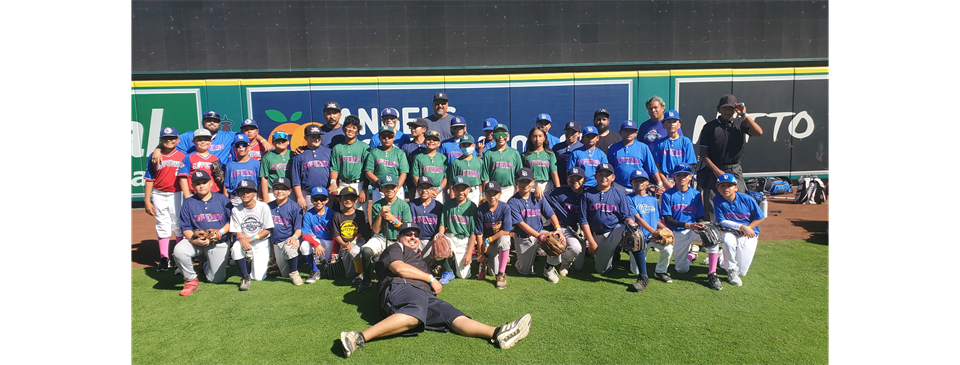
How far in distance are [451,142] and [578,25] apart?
4.38 meters

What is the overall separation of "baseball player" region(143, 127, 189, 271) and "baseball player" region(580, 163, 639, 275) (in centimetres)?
502

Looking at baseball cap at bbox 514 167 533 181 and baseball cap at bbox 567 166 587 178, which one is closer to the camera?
baseball cap at bbox 514 167 533 181

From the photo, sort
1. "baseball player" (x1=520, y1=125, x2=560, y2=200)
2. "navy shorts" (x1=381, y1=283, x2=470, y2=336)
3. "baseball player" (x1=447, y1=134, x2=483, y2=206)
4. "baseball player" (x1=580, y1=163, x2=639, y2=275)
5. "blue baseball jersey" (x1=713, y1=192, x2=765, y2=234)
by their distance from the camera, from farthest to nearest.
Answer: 1. "baseball player" (x1=520, y1=125, x2=560, y2=200)
2. "baseball player" (x1=447, y1=134, x2=483, y2=206)
3. "baseball player" (x1=580, y1=163, x2=639, y2=275)
4. "blue baseball jersey" (x1=713, y1=192, x2=765, y2=234)
5. "navy shorts" (x1=381, y1=283, x2=470, y2=336)

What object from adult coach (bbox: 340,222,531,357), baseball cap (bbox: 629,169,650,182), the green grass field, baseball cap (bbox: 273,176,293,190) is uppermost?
baseball cap (bbox: 629,169,650,182)

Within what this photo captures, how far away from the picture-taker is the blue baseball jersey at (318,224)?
5.40 meters

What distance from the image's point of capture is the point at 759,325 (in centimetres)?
391

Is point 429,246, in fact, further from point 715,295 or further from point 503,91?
point 503,91

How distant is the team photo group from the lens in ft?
16.8

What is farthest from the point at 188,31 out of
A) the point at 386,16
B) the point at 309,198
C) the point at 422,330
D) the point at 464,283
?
the point at 422,330

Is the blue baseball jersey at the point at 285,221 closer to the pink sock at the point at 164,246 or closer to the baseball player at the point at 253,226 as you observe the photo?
the baseball player at the point at 253,226

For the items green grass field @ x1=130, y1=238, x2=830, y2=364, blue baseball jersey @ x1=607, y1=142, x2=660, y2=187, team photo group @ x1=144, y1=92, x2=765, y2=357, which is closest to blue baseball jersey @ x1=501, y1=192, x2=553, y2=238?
team photo group @ x1=144, y1=92, x2=765, y2=357

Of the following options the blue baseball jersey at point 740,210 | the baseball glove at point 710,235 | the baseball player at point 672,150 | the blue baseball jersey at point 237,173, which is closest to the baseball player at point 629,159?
the baseball player at point 672,150

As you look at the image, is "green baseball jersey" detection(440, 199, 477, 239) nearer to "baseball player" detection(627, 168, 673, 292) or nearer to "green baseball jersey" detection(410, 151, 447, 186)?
"green baseball jersey" detection(410, 151, 447, 186)

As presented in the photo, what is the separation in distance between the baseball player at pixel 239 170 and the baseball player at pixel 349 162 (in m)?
1.03
